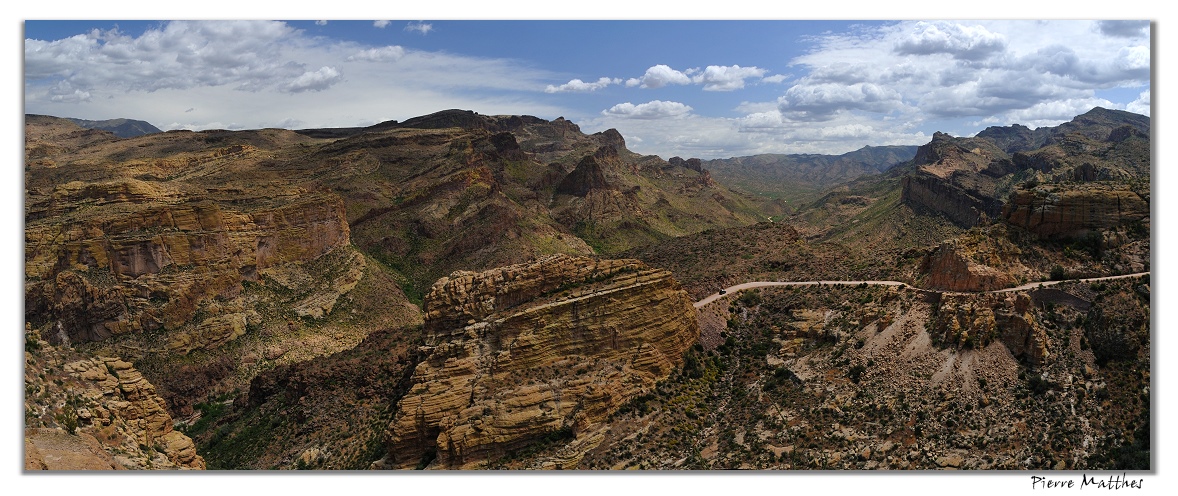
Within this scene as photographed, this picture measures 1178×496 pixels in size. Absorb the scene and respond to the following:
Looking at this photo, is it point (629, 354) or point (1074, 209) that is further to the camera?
point (1074, 209)

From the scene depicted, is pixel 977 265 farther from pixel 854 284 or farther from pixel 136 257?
pixel 136 257

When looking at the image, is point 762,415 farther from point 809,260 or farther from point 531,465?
point 809,260

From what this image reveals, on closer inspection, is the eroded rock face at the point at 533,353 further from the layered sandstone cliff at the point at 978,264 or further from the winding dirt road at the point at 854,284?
the layered sandstone cliff at the point at 978,264

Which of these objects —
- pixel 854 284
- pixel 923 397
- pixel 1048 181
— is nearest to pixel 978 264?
pixel 854 284

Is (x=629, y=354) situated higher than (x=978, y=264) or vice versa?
(x=978, y=264)

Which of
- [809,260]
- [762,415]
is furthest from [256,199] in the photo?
[762,415]

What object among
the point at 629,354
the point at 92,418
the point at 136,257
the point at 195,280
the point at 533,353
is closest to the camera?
the point at 92,418

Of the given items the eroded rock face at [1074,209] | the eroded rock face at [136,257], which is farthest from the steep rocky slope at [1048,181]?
the eroded rock face at [136,257]
